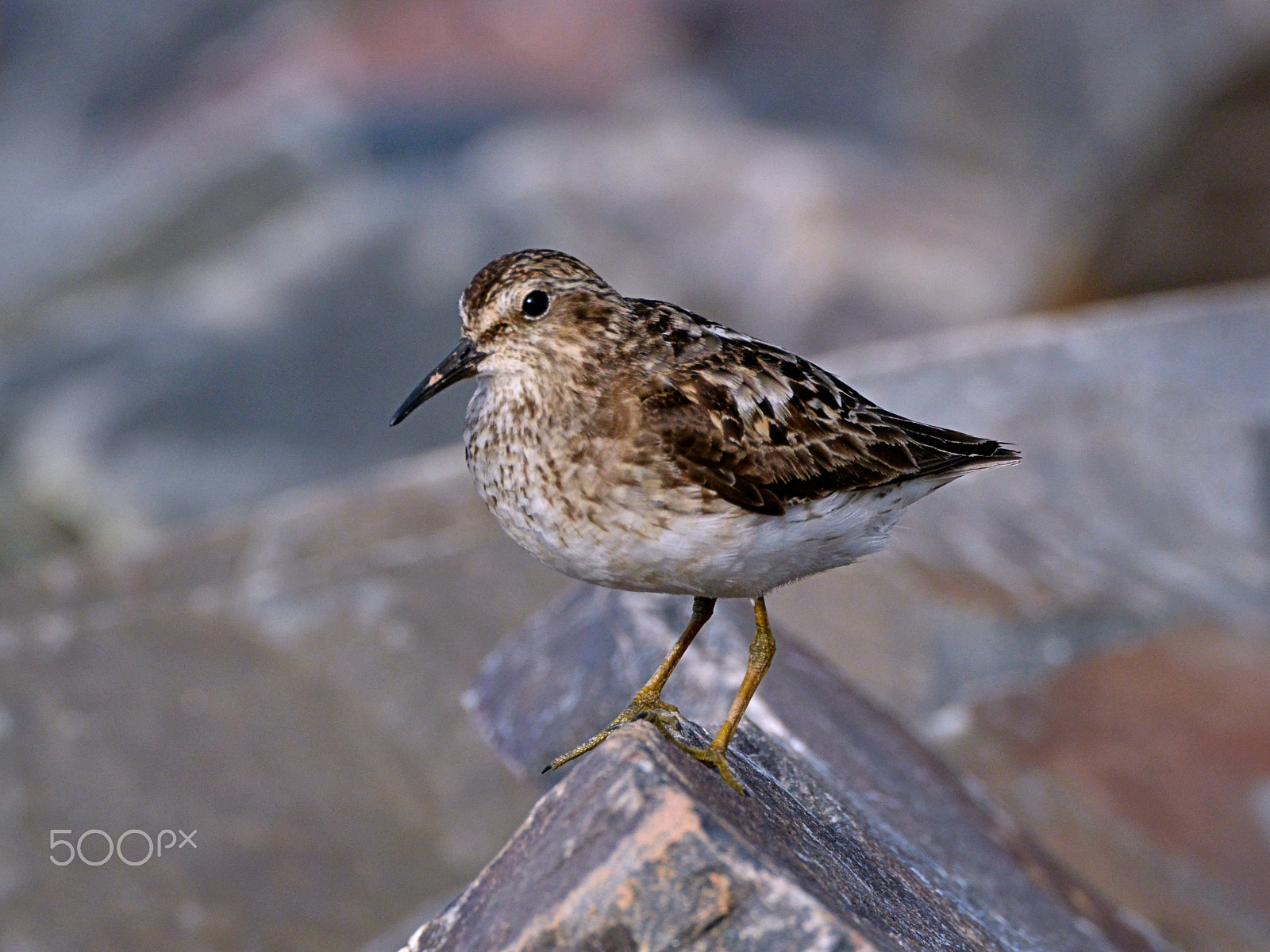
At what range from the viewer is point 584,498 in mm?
4055

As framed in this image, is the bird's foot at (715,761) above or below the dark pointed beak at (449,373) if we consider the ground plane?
below

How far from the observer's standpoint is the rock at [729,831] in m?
3.23

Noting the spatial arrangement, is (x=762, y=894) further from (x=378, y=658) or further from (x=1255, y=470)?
(x=1255, y=470)

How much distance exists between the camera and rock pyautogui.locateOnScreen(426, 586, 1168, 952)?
323 cm

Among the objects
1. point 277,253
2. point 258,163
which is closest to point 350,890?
point 277,253

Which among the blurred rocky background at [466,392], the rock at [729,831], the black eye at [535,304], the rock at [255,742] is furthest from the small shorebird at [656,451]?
the blurred rocky background at [466,392]

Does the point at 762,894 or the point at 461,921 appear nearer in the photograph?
the point at 762,894

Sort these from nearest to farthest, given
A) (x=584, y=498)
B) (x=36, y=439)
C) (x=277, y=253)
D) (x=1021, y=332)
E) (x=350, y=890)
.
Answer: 1. (x=584, y=498)
2. (x=350, y=890)
3. (x=1021, y=332)
4. (x=36, y=439)
5. (x=277, y=253)

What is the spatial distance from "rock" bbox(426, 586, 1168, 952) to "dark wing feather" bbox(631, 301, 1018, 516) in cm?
87

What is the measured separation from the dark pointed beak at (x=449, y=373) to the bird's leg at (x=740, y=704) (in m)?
1.22

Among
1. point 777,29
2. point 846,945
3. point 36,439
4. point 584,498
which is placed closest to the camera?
point 846,945

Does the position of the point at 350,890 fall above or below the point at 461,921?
above

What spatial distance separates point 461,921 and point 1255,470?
907 centimetres

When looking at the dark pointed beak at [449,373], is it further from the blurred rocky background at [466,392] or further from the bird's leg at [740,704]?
the blurred rocky background at [466,392]
